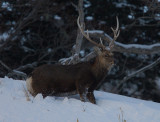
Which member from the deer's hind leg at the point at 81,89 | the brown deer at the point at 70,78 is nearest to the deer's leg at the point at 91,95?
the brown deer at the point at 70,78

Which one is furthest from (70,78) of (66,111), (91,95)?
(66,111)

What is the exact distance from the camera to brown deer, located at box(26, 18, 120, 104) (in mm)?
6773

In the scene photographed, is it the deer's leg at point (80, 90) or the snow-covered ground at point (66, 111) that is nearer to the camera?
the snow-covered ground at point (66, 111)

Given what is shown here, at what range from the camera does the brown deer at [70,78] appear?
677 cm

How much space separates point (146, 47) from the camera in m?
13.0

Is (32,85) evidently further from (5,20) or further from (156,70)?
(156,70)

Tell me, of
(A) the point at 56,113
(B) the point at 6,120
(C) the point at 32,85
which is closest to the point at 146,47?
(C) the point at 32,85

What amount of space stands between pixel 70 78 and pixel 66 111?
55.3 inches

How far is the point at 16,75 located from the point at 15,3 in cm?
305

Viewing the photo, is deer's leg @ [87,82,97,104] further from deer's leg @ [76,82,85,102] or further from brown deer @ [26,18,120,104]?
deer's leg @ [76,82,85,102]

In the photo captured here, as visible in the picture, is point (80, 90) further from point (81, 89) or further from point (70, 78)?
point (70, 78)

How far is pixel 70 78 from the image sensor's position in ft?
22.6

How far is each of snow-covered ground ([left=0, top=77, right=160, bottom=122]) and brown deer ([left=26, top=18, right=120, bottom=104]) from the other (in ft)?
1.36

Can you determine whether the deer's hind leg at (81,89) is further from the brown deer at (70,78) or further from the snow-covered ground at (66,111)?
the snow-covered ground at (66,111)
